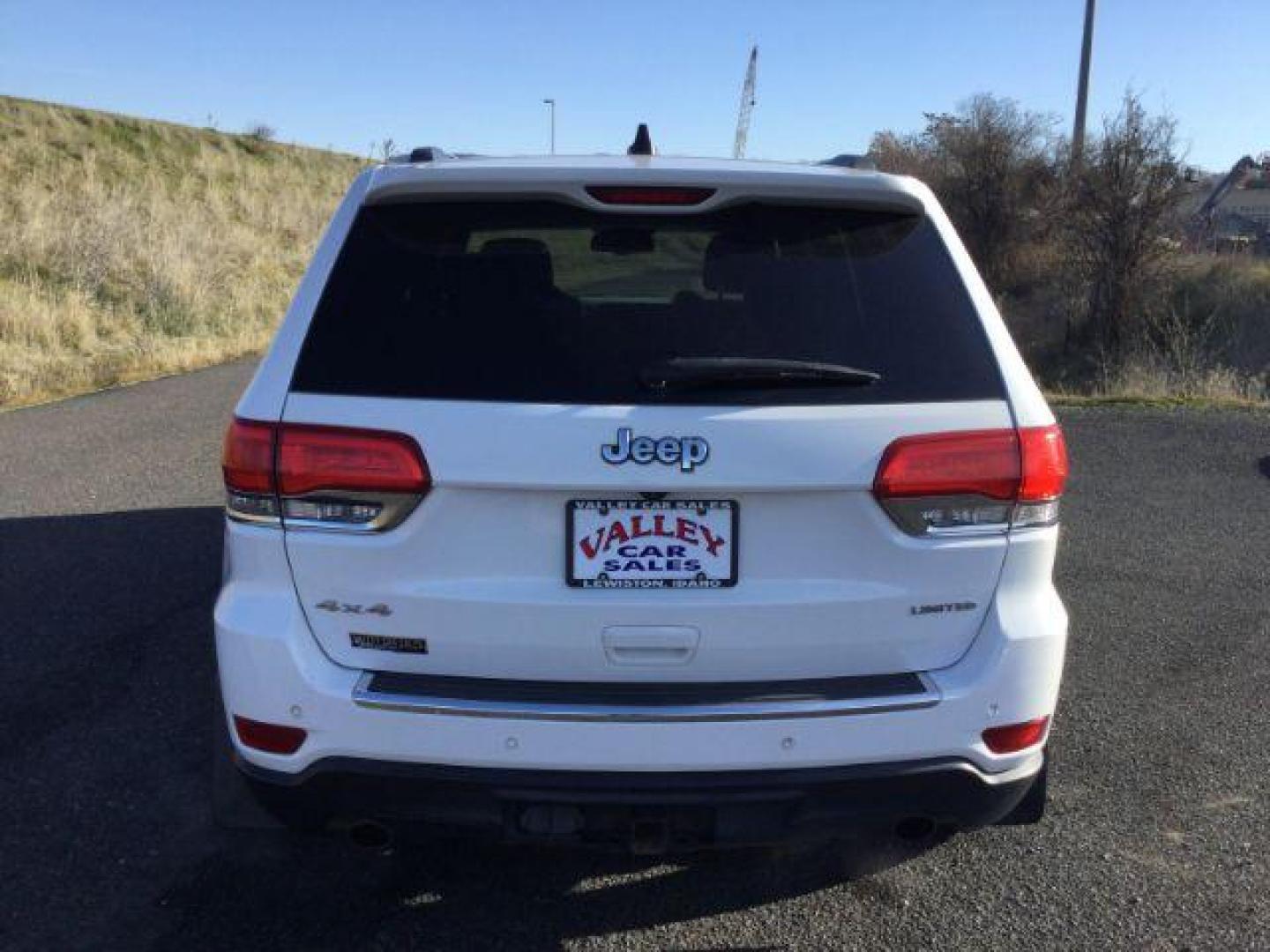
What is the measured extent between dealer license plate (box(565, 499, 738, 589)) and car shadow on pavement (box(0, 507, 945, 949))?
0.73 metres

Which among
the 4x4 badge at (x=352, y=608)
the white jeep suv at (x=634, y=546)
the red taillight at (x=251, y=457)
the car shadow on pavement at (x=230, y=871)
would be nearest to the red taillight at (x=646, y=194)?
the white jeep suv at (x=634, y=546)

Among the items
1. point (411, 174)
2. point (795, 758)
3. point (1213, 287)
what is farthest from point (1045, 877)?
point (1213, 287)

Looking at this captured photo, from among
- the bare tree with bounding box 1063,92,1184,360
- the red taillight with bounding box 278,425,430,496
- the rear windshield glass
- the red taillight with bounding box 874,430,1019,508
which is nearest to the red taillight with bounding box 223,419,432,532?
the red taillight with bounding box 278,425,430,496

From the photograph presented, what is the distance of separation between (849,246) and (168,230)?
19196 mm

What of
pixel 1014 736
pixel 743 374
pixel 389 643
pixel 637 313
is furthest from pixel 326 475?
pixel 1014 736

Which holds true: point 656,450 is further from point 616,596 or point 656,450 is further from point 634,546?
point 616,596

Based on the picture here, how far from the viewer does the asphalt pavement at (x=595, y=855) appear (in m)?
2.81

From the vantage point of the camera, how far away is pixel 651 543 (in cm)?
230

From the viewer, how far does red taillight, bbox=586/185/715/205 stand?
8.12 ft

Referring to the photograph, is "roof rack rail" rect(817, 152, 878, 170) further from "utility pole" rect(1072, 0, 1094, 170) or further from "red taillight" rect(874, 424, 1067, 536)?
"utility pole" rect(1072, 0, 1094, 170)

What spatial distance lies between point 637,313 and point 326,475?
0.73 m

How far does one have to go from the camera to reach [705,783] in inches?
91.0

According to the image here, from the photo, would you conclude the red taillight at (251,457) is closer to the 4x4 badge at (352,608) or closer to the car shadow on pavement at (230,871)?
the 4x4 badge at (352,608)

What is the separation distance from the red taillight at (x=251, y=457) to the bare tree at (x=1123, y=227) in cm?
1710
